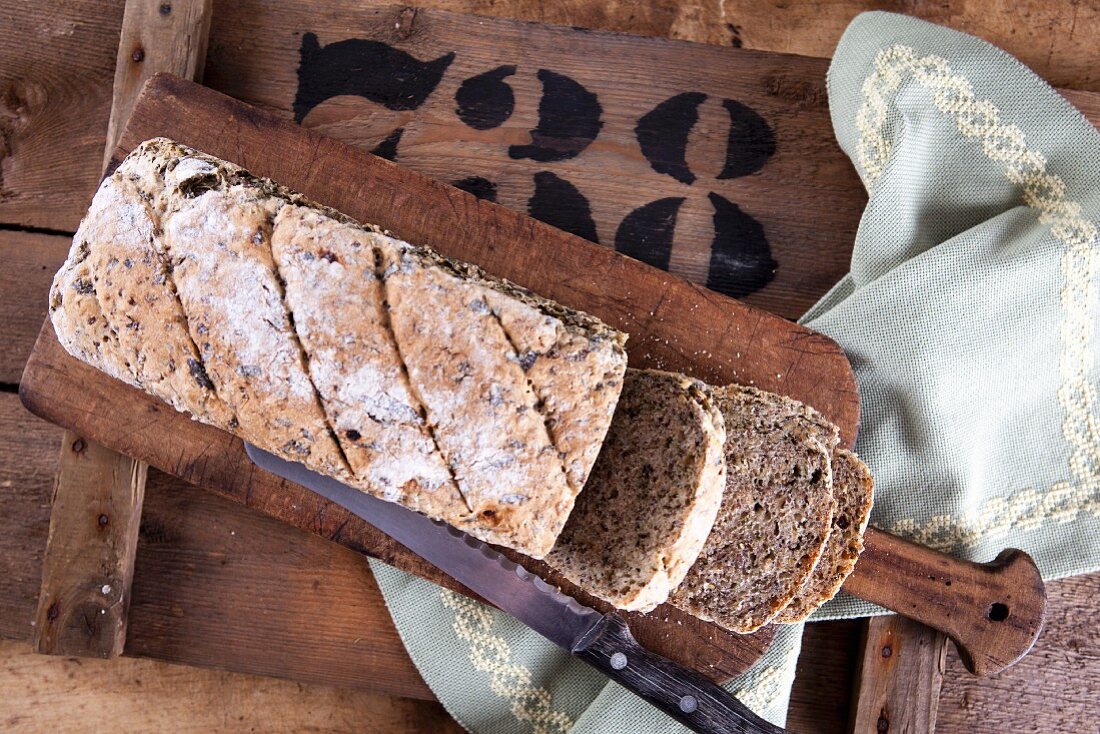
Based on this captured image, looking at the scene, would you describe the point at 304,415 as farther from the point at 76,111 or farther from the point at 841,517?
the point at 76,111

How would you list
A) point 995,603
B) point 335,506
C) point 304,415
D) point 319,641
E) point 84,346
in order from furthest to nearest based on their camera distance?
point 319,641, point 335,506, point 995,603, point 84,346, point 304,415

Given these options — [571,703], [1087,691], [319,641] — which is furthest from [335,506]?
[1087,691]

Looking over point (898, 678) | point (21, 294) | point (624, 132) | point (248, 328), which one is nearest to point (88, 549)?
point (21, 294)

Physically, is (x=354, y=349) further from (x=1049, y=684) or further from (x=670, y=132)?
(x=1049, y=684)

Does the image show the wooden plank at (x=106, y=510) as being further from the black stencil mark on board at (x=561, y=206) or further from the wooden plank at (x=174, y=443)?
the black stencil mark on board at (x=561, y=206)

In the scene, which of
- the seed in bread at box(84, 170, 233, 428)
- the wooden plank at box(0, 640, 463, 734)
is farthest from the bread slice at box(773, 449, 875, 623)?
the seed in bread at box(84, 170, 233, 428)

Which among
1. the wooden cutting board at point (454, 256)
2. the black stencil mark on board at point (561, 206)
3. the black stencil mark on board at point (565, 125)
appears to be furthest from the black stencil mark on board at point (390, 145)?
the black stencil mark on board at point (561, 206)
